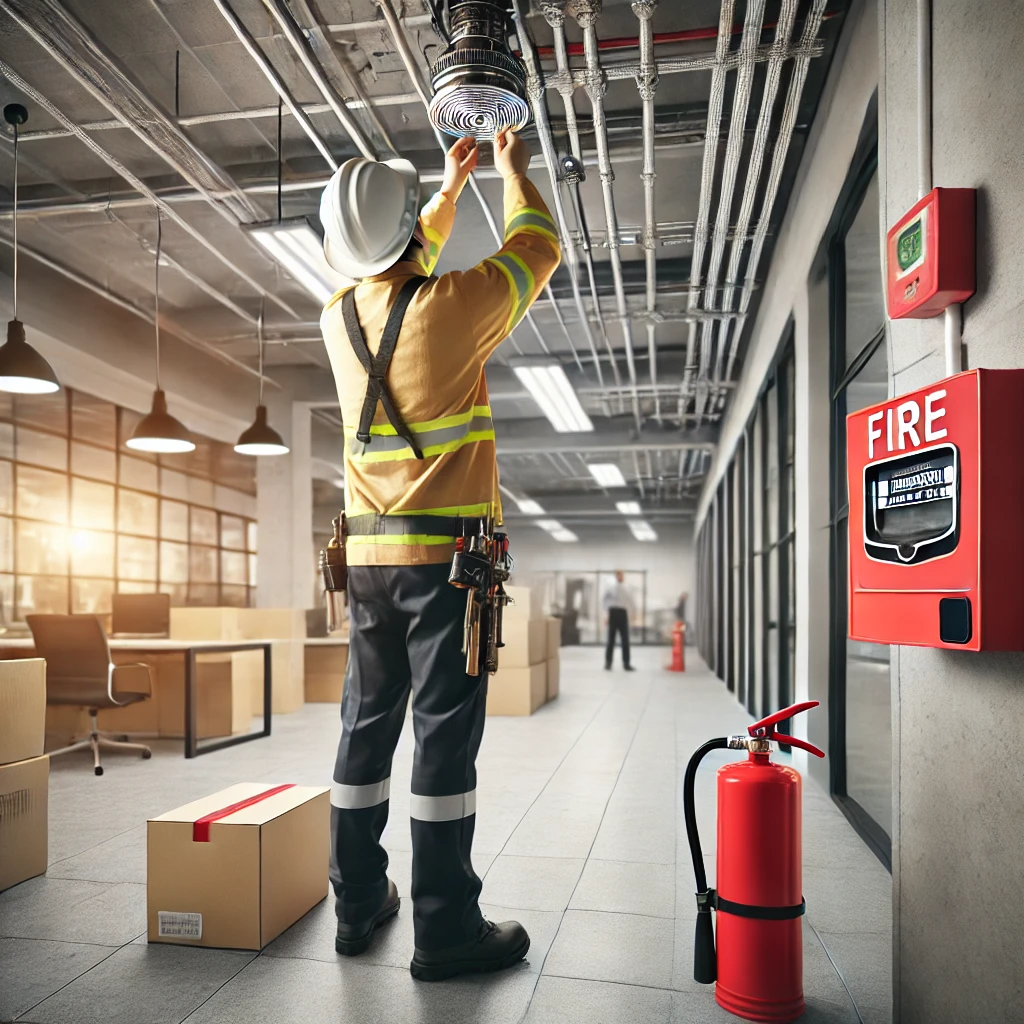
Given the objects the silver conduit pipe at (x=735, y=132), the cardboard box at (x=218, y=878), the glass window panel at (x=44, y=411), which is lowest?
the cardboard box at (x=218, y=878)

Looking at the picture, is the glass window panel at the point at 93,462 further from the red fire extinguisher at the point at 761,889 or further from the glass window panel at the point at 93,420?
the red fire extinguisher at the point at 761,889

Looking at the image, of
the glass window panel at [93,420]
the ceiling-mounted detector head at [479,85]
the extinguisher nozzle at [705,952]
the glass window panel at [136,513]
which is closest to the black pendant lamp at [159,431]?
the glass window panel at [93,420]

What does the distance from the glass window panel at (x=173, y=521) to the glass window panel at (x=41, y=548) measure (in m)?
2.14

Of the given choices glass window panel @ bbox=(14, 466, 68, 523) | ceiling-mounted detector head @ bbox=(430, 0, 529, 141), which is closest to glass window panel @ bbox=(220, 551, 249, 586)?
glass window panel @ bbox=(14, 466, 68, 523)

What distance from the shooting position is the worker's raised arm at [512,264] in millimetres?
2105

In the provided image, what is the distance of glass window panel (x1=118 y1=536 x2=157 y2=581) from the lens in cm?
895

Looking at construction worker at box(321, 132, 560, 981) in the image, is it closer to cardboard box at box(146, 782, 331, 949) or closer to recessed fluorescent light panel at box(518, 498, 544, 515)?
cardboard box at box(146, 782, 331, 949)

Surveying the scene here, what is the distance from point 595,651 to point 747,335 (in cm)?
1246

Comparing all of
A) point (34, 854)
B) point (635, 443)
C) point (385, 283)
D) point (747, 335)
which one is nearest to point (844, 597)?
point (385, 283)

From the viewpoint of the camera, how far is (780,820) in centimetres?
188

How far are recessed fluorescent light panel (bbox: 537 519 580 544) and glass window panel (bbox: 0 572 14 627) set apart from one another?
47.3 ft

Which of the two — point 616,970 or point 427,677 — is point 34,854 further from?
point 616,970

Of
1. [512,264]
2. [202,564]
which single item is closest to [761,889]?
[512,264]

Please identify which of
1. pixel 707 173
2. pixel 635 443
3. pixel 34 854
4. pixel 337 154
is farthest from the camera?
pixel 635 443
